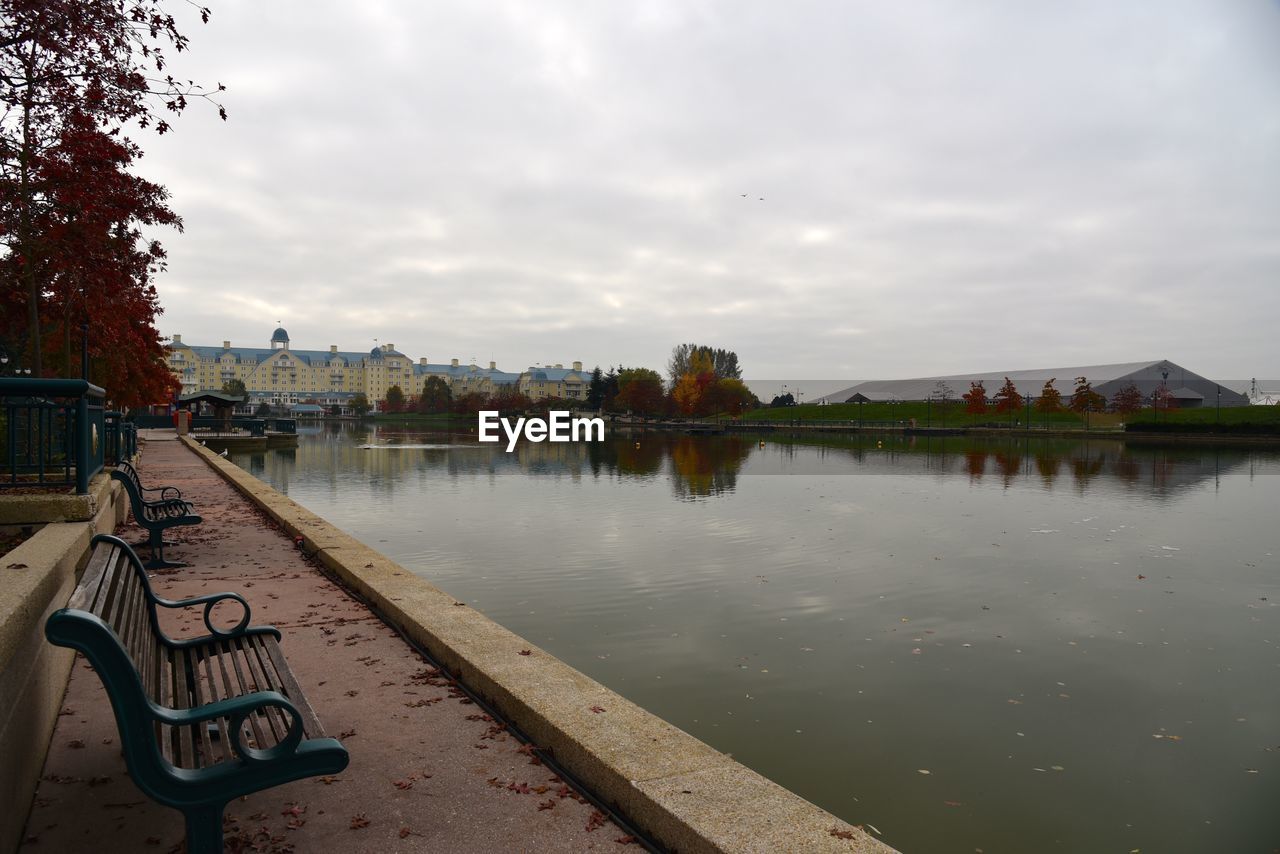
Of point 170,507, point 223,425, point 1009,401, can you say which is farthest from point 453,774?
point 1009,401

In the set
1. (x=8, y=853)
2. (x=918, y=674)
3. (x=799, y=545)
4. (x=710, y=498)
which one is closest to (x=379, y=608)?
(x=8, y=853)

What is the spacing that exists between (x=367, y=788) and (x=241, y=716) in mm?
1111

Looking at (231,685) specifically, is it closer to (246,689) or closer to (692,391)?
(246,689)

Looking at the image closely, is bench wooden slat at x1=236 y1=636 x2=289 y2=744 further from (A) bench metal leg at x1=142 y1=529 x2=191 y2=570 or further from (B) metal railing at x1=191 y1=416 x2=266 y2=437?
(B) metal railing at x1=191 y1=416 x2=266 y2=437

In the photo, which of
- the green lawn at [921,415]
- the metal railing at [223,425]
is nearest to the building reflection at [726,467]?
the metal railing at [223,425]

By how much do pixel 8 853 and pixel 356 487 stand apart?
22.0 metres

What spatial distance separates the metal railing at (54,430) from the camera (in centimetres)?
551

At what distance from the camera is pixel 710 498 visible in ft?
72.4

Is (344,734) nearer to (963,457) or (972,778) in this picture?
(972,778)

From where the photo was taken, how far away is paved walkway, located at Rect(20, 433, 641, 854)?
3598 millimetres

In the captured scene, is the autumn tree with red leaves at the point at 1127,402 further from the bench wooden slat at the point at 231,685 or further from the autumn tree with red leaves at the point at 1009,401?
the bench wooden slat at the point at 231,685

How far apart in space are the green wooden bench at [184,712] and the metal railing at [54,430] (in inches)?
69.4

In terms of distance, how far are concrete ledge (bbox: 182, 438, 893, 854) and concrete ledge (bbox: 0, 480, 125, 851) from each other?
2337 mm

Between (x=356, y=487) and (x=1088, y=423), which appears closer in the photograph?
(x=356, y=487)
